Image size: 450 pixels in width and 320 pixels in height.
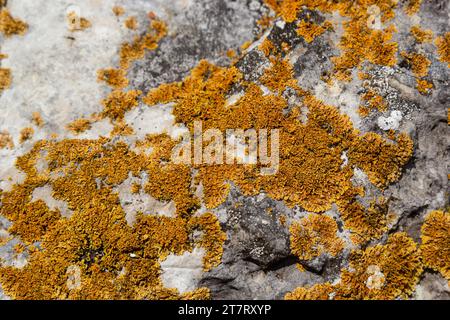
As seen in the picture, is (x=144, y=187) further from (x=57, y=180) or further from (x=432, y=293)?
(x=432, y=293)

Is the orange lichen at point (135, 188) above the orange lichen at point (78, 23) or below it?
below

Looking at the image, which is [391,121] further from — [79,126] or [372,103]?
[79,126]

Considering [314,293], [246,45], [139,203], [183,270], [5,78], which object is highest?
[246,45]

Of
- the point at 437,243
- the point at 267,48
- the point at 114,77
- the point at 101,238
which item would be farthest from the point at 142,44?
the point at 437,243

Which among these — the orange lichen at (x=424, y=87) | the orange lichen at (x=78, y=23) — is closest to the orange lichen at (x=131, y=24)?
the orange lichen at (x=78, y=23)

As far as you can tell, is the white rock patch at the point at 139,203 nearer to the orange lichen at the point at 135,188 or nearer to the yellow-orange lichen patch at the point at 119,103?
the orange lichen at the point at 135,188

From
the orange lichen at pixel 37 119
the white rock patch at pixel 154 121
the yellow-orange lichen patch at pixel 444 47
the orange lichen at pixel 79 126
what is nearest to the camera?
the yellow-orange lichen patch at pixel 444 47

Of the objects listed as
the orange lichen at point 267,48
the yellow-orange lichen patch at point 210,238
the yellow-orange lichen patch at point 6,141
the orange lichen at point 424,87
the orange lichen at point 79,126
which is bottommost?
the yellow-orange lichen patch at point 210,238
